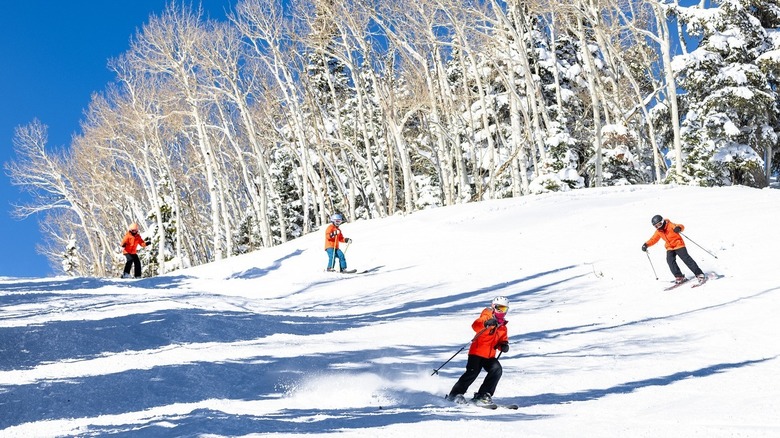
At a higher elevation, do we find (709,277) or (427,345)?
(709,277)

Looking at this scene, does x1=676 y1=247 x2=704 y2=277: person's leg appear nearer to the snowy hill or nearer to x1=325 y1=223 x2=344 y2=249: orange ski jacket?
the snowy hill

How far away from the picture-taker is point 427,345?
1038 cm

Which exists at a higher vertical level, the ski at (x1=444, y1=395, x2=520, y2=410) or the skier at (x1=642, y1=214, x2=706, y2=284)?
the skier at (x1=642, y1=214, x2=706, y2=284)

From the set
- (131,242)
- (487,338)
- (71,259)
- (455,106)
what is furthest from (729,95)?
(71,259)

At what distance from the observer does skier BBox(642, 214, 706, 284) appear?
1303 centimetres

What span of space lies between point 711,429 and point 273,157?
1828 inches

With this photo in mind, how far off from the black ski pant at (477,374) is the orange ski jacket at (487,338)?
65 mm

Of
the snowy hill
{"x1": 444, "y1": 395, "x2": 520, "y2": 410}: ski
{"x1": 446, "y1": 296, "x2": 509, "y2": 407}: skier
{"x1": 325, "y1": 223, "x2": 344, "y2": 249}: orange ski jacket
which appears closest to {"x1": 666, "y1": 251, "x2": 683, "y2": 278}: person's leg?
the snowy hill

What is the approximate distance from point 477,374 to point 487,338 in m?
0.41

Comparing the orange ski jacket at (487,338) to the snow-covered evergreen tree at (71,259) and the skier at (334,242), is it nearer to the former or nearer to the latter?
the skier at (334,242)

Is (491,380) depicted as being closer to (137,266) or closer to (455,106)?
(137,266)

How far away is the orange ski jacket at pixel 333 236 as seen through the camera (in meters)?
19.0

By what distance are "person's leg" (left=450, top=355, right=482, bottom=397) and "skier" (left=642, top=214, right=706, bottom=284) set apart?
695 centimetres

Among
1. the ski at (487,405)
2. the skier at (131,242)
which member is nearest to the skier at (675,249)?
the ski at (487,405)
